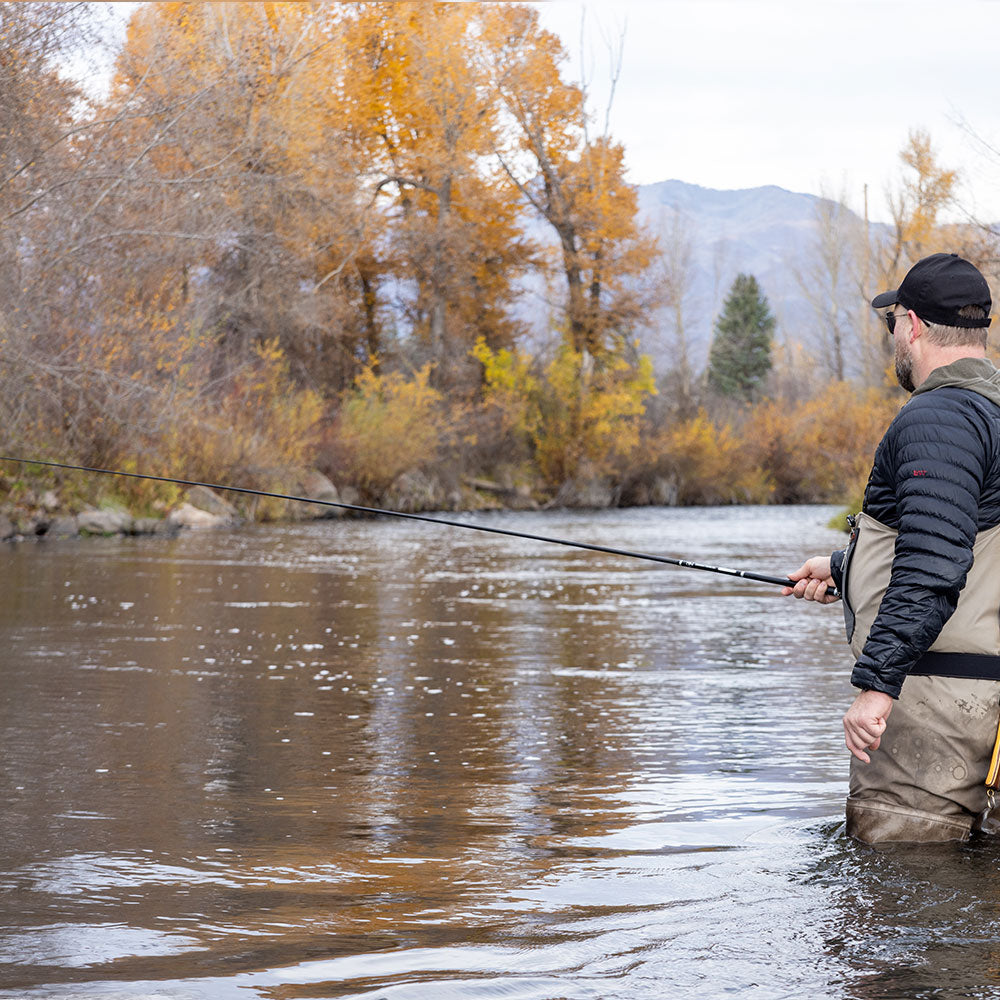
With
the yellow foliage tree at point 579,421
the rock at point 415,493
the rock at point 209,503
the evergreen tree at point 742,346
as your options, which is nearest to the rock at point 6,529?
the rock at point 209,503

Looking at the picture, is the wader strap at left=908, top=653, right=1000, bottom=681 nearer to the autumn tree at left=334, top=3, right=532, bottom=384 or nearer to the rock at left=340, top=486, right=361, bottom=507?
the rock at left=340, top=486, right=361, bottom=507

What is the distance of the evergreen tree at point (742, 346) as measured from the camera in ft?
278

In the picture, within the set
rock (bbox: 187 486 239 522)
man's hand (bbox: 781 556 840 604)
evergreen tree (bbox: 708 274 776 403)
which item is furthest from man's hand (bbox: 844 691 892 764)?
evergreen tree (bbox: 708 274 776 403)

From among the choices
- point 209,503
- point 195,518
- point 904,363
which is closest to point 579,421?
point 209,503

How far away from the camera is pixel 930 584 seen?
11.6ft

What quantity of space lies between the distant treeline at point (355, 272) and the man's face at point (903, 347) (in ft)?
53.5

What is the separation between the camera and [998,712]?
3775 millimetres

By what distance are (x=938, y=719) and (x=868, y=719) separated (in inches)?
11.3

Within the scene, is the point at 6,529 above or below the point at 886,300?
below

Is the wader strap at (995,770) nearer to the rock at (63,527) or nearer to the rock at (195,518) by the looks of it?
the rock at (63,527)

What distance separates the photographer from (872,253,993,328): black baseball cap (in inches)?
150

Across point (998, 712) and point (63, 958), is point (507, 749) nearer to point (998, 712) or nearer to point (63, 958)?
point (998, 712)

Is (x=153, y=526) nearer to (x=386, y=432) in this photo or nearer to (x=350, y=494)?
(x=350, y=494)

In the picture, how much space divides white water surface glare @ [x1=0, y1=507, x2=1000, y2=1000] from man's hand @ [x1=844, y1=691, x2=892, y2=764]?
1.18 ft
